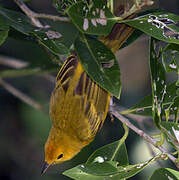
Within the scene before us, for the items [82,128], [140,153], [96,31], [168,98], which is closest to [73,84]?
[82,128]

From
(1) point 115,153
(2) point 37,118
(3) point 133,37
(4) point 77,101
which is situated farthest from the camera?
(2) point 37,118

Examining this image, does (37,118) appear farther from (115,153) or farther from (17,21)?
(17,21)

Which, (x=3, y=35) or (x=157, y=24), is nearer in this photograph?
(x=157, y=24)

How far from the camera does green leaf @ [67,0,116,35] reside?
2.12 meters

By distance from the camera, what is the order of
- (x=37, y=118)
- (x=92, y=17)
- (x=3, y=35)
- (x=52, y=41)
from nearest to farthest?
(x=92, y=17) < (x=3, y=35) < (x=52, y=41) < (x=37, y=118)

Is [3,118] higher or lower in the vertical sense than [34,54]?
lower

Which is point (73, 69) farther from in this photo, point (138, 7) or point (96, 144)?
point (96, 144)

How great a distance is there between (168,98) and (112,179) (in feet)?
2.57

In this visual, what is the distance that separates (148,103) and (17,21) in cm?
122

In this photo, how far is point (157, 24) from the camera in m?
2.39

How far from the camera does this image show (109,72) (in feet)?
7.84

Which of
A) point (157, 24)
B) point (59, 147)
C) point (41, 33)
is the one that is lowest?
point (59, 147)

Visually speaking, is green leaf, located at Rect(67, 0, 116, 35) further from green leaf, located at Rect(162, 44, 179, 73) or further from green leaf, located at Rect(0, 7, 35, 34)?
green leaf, located at Rect(0, 7, 35, 34)

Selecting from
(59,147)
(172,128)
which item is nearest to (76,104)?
(59,147)
